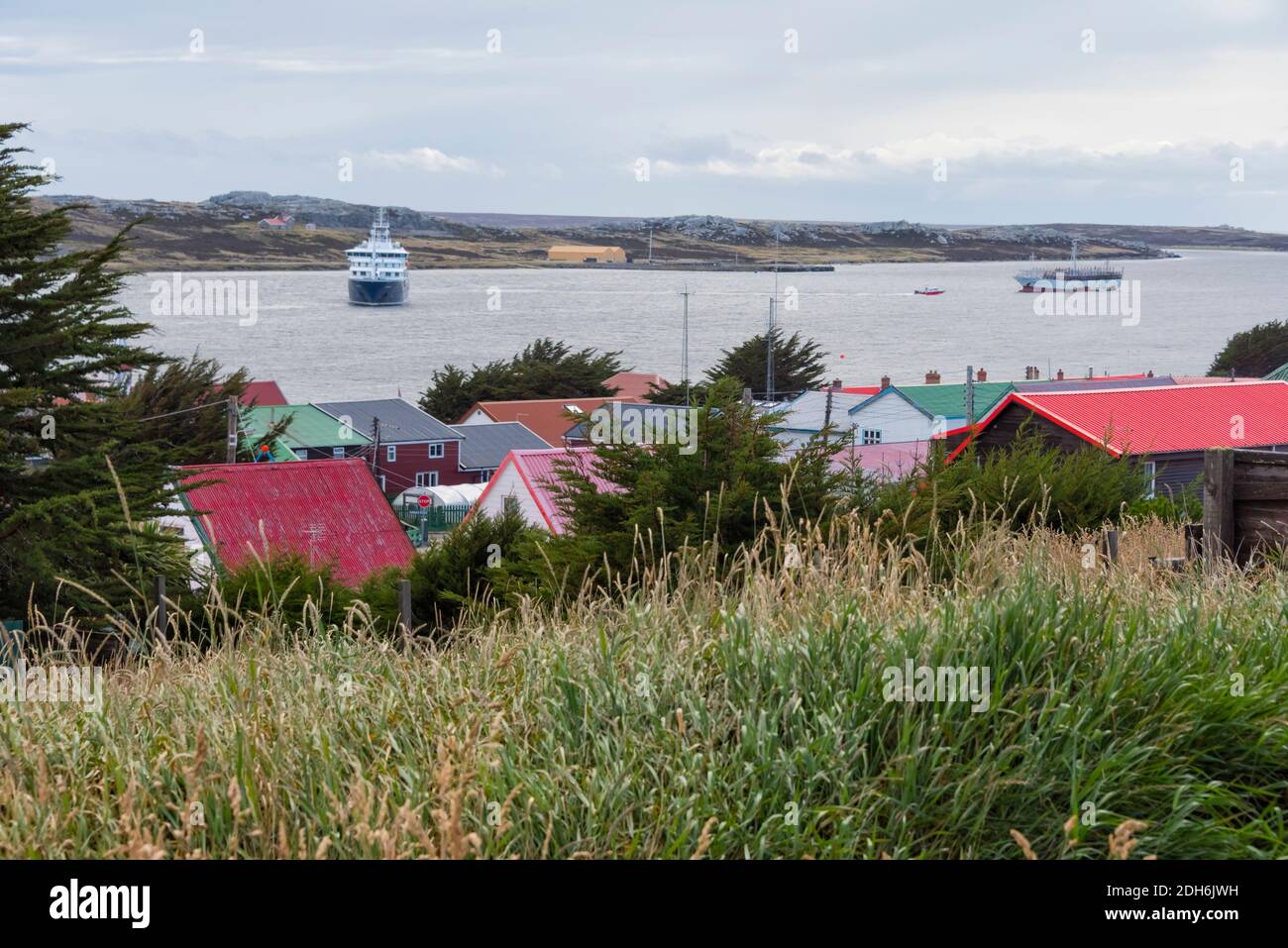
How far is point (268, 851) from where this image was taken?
3.72 m

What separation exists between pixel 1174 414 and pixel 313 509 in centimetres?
2432

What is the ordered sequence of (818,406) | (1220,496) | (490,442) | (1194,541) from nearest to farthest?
1. (1220,496)
2. (1194,541)
3. (490,442)
4. (818,406)

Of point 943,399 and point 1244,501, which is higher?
point 1244,501

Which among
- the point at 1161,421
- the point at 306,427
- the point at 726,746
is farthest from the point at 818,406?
the point at 726,746

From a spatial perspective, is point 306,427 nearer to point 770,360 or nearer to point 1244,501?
point 770,360

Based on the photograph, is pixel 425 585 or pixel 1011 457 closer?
pixel 1011 457

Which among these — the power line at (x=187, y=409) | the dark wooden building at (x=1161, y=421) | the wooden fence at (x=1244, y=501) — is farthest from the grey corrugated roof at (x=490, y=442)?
the wooden fence at (x=1244, y=501)

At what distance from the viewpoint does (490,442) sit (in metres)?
73.6

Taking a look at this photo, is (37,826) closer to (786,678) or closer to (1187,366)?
(786,678)

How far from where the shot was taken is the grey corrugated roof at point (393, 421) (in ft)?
230

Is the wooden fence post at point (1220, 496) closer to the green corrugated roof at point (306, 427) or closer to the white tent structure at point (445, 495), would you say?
the white tent structure at point (445, 495)

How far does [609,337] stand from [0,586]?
14744 cm
